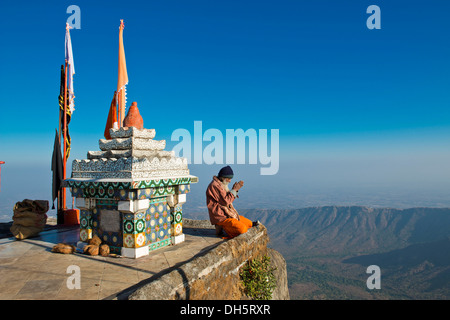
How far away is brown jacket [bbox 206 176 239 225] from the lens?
28.5 feet

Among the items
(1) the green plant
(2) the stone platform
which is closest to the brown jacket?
(2) the stone platform

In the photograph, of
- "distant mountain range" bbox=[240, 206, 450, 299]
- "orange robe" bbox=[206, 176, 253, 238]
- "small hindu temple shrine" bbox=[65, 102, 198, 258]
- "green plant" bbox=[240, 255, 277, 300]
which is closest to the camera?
"small hindu temple shrine" bbox=[65, 102, 198, 258]

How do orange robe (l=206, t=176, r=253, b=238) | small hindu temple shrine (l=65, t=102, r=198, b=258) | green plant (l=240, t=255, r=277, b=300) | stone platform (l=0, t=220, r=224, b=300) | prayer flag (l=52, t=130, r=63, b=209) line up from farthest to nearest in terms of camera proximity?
prayer flag (l=52, t=130, r=63, b=209), orange robe (l=206, t=176, r=253, b=238), green plant (l=240, t=255, r=277, b=300), small hindu temple shrine (l=65, t=102, r=198, b=258), stone platform (l=0, t=220, r=224, b=300)

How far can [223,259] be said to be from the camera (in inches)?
256

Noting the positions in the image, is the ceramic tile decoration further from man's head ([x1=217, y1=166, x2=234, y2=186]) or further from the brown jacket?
man's head ([x1=217, y1=166, x2=234, y2=186])

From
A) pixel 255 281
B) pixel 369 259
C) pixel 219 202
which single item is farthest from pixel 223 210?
pixel 369 259

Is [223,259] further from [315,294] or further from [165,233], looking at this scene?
[315,294]

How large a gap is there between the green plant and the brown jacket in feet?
4.74

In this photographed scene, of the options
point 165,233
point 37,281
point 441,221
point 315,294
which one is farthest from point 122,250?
point 441,221

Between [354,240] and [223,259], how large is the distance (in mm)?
186424

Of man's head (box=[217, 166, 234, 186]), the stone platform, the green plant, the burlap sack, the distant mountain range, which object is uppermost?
man's head (box=[217, 166, 234, 186])

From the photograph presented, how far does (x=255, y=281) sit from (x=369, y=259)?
145 metres

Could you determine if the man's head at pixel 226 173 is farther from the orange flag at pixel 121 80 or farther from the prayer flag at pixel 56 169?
the prayer flag at pixel 56 169

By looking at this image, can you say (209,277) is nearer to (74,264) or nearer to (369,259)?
(74,264)
